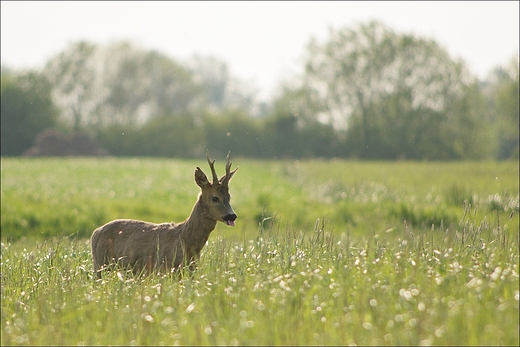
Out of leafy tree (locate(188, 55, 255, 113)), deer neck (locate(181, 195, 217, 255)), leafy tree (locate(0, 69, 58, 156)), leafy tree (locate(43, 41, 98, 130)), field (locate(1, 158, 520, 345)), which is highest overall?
leafy tree (locate(188, 55, 255, 113))

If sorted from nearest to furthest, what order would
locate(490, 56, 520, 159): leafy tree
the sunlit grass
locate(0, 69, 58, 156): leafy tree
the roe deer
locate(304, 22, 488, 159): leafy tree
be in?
1. the sunlit grass
2. the roe deer
3. locate(490, 56, 520, 159): leafy tree
4. locate(0, 69, 58, 156): leafy tree
5. locate(304, 22, 488, 159): leafy tree

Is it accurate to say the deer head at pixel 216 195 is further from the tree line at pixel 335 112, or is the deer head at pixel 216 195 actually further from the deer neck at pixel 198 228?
the tree line at pixel 335 112

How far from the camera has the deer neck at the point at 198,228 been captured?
871 cm

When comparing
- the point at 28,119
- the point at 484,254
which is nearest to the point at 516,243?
the point at 484,254

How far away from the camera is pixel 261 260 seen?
7.66m

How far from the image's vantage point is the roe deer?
8.55 m

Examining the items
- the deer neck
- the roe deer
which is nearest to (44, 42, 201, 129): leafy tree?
the roe deer

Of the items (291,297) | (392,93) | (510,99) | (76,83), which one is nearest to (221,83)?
(76,83)

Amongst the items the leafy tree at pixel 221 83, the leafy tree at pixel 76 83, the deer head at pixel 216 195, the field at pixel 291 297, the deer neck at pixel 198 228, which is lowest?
the field at pixel 291 297

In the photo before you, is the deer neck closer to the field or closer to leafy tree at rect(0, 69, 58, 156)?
the field

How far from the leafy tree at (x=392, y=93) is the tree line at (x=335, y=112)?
9 cm

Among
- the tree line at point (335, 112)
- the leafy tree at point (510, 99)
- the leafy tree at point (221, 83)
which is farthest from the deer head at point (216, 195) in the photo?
the leafy tree at point (221, 83)

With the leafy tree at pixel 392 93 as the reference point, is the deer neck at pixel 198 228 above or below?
below

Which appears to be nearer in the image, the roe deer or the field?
the field
